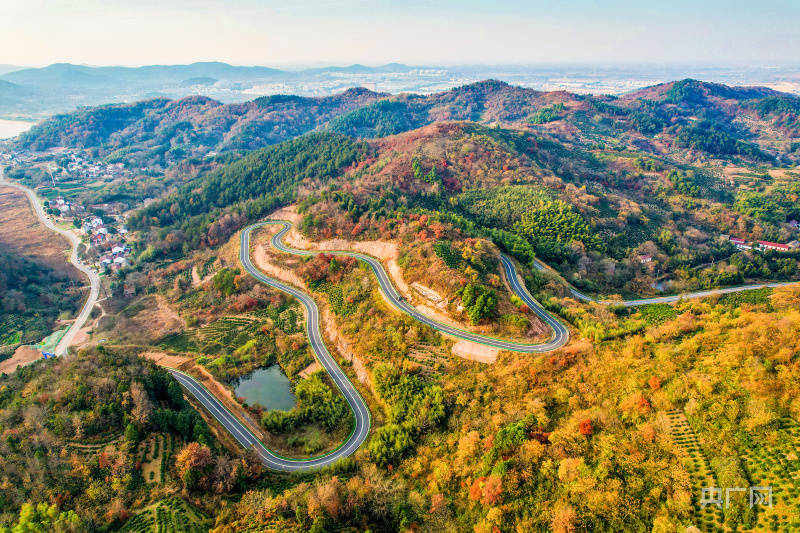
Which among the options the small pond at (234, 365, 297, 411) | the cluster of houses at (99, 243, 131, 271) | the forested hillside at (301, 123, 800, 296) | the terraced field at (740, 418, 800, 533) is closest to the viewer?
the terraced field at (740, 418, 800, 533)

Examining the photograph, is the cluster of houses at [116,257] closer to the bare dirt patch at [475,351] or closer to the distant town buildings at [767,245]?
the bare dirt patch at [475,351]

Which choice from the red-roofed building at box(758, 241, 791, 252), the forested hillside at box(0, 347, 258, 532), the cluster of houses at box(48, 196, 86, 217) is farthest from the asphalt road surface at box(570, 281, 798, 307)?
the cluster of houses at box(48, 196, 86, 217)

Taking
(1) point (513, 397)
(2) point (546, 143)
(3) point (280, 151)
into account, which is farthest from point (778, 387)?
(3) point (280, 151)

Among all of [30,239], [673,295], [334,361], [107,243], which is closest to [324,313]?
[334,361]

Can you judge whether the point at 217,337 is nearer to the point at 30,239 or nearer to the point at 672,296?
the point at 672,296

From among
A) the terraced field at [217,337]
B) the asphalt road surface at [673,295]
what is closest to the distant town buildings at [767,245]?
the asphalt road surface at [673,295]

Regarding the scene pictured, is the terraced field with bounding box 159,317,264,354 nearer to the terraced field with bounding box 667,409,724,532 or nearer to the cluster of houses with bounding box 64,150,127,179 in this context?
the terraced field with bounding box 667,409,724,532
